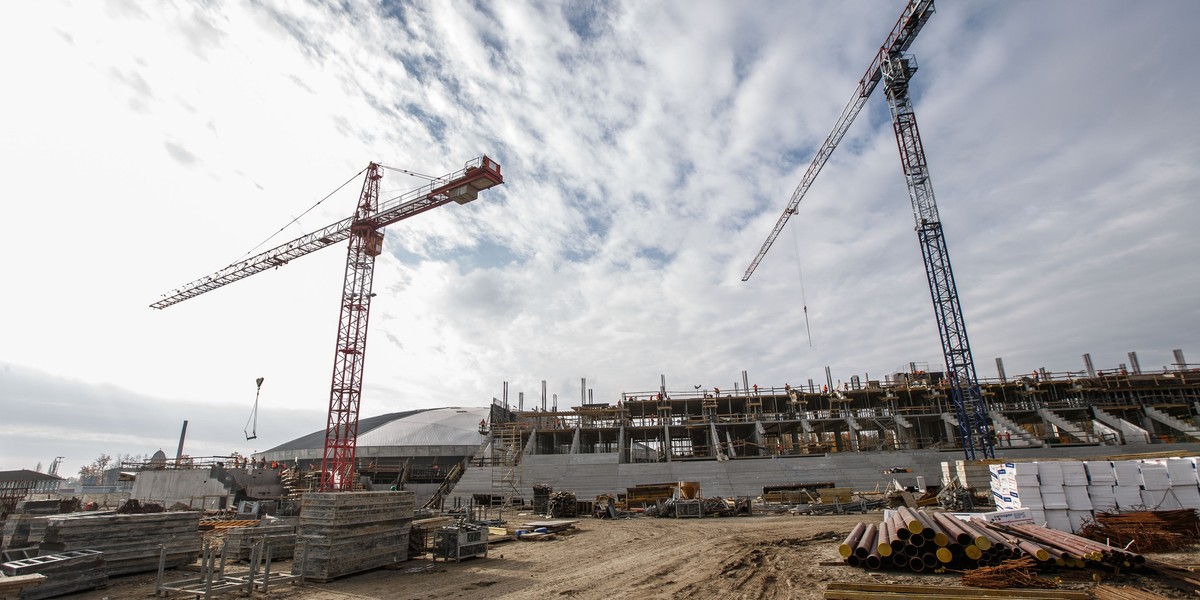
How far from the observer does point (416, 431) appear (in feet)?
192

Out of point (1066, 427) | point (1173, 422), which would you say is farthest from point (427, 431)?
point (1173, 422)

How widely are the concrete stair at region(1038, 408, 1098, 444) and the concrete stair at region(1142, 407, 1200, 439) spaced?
20.0 feet

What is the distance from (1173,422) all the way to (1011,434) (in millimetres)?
15790

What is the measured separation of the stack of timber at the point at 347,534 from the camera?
12039mm

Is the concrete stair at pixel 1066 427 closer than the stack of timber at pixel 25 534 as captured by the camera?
No

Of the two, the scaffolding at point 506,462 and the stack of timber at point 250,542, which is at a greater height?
the scaffolding at point 506,462

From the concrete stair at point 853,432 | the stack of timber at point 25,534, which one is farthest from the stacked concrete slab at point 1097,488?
the concrete stair at point 853,432

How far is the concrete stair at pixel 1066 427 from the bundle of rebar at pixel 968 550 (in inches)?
1574

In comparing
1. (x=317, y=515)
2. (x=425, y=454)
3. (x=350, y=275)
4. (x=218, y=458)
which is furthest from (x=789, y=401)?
(x=218, y=458)

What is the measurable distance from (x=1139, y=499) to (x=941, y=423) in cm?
3980

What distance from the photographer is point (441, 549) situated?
14.5 m

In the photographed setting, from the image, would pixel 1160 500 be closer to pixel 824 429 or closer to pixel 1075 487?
pixel 1075 487

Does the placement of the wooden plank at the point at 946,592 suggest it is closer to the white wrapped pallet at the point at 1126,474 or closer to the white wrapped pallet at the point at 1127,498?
the white wrapped pallet at the point at 1127,498

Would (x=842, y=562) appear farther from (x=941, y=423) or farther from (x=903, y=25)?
(x=941, y=423)
